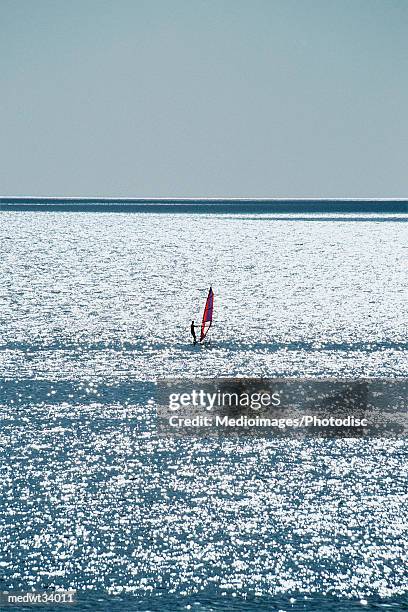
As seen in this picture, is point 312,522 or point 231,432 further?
point 231,432

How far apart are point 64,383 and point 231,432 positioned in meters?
6.23

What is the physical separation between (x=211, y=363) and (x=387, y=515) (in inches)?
541

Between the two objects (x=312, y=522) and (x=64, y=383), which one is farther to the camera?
(x=64, y=383)

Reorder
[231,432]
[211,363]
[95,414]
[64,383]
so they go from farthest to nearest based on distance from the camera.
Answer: [211,363] → [64,383] → [95,414] → [231,432]

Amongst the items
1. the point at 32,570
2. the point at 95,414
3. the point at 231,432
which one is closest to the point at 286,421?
the point at 231,432

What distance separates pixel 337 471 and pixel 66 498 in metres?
4.39

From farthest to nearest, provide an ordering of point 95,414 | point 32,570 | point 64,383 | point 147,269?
point 147,269 → point 64,383 → point 95,414 → point 32,570

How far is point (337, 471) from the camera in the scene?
1697cm

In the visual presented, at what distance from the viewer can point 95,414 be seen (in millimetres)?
21156

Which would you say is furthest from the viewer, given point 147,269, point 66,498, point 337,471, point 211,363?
point 147,269

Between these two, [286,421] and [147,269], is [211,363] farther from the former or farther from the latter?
[147,269]

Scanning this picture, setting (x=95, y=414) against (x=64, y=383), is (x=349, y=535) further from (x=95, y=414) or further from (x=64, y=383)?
(x=64, y=383)

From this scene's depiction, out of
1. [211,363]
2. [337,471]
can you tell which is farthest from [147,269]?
[337,471]

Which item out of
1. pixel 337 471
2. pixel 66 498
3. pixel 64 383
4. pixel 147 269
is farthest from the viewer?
pixel 147 269
